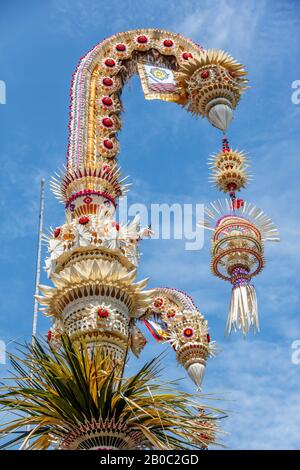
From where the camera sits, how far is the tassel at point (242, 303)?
15.7 metres

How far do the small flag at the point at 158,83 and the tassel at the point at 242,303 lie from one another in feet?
18.3

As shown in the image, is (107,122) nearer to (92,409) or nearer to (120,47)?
(120,47)

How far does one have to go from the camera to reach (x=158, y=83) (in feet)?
64.4

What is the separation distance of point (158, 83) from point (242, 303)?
6998 millimetres

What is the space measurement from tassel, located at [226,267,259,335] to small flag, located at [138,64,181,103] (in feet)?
18.3

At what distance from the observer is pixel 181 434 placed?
10617mm

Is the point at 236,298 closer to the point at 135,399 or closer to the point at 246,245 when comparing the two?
the point at 246,245

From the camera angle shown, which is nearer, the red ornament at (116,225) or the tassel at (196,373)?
the red ornament at (116,225)

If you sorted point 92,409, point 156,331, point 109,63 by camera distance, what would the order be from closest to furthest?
point 92,409 < point 109,63 < point 156,331

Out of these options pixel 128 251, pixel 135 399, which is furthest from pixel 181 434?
pixel 128 251

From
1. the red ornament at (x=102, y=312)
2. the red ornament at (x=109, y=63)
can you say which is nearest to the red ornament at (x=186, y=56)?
the red ornament at (x=109, y=63)

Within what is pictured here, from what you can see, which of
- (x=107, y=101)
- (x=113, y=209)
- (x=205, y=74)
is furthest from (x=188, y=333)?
(x=205, y=74)

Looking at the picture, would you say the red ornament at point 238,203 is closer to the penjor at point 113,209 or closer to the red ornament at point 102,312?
the penjor at point 113,209
